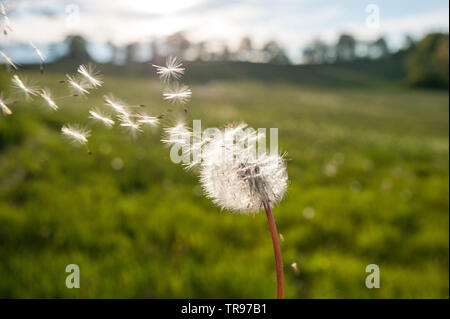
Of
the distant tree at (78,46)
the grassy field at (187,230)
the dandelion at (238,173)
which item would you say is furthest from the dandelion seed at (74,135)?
the distant tree at (78,46)

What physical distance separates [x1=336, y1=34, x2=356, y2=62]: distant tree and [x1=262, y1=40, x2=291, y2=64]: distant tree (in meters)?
13.2

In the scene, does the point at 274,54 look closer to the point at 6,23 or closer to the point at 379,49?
the point at 379,49

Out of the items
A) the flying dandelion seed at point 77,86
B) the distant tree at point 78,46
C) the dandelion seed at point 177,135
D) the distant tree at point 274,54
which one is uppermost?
the distant tree at point 274,54

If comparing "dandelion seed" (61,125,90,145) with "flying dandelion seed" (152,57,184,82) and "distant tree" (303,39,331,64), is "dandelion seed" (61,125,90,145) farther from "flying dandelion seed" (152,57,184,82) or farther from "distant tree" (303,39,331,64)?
"distant tree" (303,39,331,64)

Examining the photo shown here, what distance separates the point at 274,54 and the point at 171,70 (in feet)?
240

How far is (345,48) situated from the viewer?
74250mm

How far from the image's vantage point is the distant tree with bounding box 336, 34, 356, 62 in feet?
237

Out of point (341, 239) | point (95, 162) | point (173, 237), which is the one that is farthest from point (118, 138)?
point (341, 239)

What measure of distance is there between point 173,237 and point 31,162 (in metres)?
2.78

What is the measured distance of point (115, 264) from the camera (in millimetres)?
3078

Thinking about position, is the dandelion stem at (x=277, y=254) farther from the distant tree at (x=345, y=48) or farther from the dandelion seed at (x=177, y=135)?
the distant tree at (x=345, y=48)

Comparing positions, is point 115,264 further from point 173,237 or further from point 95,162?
point 95,162

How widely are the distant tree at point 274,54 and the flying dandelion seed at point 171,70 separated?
70.8 m

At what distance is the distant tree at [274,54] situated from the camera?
68.9m
